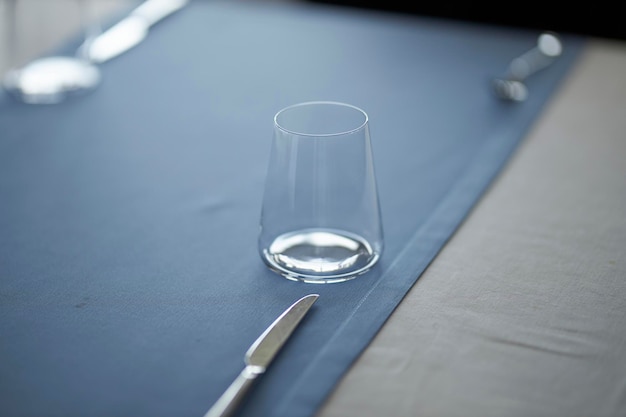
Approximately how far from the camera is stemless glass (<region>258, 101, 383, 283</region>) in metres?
0.82

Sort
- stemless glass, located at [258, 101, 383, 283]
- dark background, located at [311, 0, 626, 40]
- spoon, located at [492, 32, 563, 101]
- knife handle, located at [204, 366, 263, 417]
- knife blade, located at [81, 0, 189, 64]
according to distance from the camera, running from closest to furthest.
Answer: knife handle, located at [204, 366, 263, 417], stemless glass, located at [258, 101, 383, 283], spoon, located at [492, 32, 563, 101], knife blade, located at [81, 0, 189, 64], dark background, located at [311, 0, 626, 40]

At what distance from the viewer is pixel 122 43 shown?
1496 millimetres

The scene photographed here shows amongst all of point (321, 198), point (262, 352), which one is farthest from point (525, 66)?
point (262, 352)

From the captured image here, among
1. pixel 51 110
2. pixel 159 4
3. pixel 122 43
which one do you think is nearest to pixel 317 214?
pixel 51 110

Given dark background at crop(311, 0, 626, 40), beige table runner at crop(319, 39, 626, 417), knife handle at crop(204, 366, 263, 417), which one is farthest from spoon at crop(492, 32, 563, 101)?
dark background at crop(311, 0, 626, 40)

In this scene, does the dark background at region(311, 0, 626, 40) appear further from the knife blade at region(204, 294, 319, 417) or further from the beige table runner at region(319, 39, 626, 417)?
the knife blade at region(204, 294, 319, 417)

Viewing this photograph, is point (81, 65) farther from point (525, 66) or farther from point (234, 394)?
point (234, 394)

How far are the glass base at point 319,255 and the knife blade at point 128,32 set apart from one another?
670 millimetres

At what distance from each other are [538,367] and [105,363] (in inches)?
13.7

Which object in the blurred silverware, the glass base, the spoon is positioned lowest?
the glass base

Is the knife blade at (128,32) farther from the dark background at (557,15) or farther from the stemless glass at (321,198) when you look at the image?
the dark background at (557,15)

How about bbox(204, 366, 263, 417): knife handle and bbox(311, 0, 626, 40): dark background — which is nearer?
bbox(204, 366, 263, 417): knife handle

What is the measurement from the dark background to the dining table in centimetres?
98

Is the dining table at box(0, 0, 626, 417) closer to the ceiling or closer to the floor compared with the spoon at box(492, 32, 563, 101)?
closer to the floor
